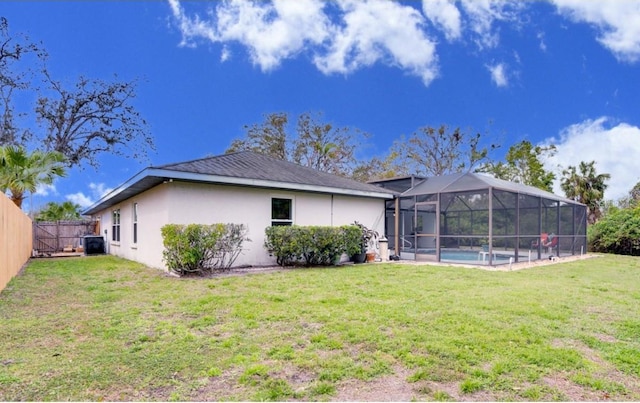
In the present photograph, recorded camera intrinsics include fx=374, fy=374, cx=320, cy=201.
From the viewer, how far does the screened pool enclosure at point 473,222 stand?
11.9m

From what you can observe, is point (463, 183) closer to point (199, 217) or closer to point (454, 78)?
point (199, 217)

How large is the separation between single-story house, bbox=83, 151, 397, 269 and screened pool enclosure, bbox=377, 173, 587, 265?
1053 millimetres

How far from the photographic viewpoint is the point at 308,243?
33.4ft

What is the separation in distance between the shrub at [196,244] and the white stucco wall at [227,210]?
902 mm

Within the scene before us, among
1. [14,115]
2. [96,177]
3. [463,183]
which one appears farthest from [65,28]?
[463,183]

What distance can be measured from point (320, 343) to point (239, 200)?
22.8 feet

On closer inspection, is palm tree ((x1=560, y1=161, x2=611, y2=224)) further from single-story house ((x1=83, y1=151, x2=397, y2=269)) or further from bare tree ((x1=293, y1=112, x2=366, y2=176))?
single-story house ((x1=83, y1=151, x2=397, y2=269))

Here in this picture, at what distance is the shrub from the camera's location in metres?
8.26

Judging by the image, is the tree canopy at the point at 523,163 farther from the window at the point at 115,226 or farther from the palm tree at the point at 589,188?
the window at the point at 115,226

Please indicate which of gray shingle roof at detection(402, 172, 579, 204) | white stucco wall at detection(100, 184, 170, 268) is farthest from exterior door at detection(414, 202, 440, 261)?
white stucco wall at detection(100, 184, 170, 268)

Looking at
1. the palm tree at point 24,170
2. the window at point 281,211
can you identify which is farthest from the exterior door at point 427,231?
the palm tree at point 24,170

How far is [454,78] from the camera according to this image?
23.2m

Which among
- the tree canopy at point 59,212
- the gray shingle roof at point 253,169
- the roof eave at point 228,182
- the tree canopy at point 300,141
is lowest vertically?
the tree canopy at point 59,212

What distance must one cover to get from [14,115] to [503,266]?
25.5 meters
